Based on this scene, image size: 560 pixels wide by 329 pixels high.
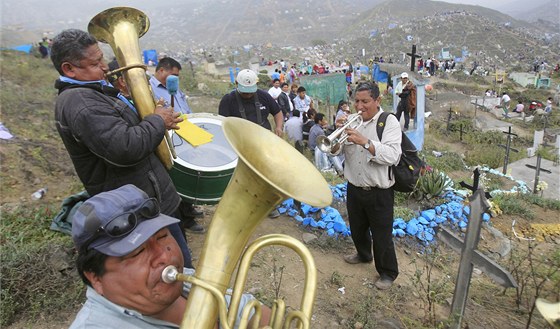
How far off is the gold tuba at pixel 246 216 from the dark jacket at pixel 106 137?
25.4 inches

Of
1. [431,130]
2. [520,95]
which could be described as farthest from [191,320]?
[520,95]

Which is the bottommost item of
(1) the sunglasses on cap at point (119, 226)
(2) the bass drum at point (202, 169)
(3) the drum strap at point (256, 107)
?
(2) the bass drum at point (202, 169)

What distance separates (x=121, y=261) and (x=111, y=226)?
A: 0.46ft

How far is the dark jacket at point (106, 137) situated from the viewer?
6.48 feet

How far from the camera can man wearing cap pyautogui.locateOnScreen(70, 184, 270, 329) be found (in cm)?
127

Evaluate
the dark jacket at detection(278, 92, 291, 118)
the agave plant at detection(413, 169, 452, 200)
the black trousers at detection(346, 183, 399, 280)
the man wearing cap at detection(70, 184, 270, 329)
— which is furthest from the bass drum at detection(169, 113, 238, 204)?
the dark jacket at detection(278, 92, 291, 118)

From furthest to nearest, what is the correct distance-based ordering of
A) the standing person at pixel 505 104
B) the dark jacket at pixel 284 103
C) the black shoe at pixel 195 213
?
the standing person at pixel 505 104 → the dark jacket at pixel 284 103 → the black shoe at pixel 195 213

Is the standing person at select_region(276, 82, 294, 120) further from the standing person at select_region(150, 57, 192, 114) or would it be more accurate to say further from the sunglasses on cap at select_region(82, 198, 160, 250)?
the sunglasses on cap at select_region(82, 198, 160, 250)

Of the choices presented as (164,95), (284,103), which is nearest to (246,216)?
(164,95)

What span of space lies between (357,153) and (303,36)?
100550 mm

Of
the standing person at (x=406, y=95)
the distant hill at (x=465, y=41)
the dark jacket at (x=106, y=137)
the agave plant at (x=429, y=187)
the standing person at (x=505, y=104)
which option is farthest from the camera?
the distant hill at (x=465, y=41)

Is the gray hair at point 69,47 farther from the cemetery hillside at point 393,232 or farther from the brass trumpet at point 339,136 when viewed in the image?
the brass trumpet at point 339,136

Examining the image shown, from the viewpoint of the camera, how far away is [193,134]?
3.27 metres

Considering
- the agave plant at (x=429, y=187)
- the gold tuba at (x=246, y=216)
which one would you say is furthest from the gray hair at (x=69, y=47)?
the agave plant at (x=429, y=187)
